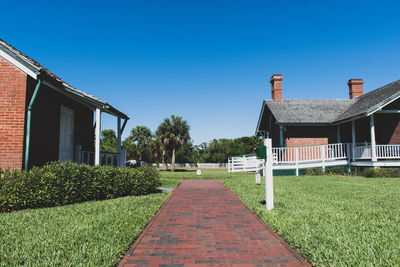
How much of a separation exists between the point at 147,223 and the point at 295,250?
279 cm

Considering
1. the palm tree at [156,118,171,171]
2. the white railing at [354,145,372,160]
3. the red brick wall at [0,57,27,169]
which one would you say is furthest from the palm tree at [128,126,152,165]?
the red brick wall at [0,57,27,169]

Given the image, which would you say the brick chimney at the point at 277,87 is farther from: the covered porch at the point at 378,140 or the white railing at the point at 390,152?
the white railing at the point at 390,152

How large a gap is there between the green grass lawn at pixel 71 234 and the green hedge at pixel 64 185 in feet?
1.79

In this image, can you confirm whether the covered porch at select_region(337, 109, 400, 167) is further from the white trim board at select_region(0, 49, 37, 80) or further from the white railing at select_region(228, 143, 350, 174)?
the white trim board at select_region(0, 49, 37, 80)

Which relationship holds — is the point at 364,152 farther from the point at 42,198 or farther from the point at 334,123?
the point at 42,198

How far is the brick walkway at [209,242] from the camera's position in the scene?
3467 mm

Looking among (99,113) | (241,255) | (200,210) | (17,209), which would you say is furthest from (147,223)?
(99,113)

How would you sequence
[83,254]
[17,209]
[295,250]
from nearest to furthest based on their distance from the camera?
[83,254], [295,250], [17,209]

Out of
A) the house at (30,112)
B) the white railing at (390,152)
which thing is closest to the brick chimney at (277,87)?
the white railing at (390,152)

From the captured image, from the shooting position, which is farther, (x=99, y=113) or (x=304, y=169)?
(x=304, y=169)

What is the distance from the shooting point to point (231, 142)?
72000mm

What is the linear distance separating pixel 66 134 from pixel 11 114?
2971 mm

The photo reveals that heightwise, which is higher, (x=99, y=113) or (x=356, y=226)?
(x=99, y=113)

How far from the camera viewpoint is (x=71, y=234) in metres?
4.29
